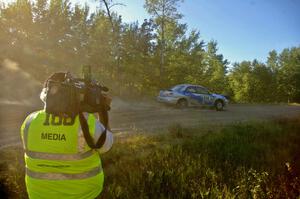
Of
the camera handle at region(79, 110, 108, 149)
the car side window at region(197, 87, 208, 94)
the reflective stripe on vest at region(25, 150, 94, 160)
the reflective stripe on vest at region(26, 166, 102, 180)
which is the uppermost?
the car side window at region(197, 87, 208, 94)

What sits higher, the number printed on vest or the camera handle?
the number printed on vest

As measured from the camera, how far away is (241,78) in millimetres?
62156

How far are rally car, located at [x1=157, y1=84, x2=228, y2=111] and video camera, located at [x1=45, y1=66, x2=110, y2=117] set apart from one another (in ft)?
52.3

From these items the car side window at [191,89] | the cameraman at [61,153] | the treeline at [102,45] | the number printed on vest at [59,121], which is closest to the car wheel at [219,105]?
the car side window at [191,89]

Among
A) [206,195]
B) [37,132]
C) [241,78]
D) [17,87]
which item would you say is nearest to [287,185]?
[206,195]

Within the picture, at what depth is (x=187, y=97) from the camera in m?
18.6

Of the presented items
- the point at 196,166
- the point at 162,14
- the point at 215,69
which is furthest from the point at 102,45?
the point at 215,69

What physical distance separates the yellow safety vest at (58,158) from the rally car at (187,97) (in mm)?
15966

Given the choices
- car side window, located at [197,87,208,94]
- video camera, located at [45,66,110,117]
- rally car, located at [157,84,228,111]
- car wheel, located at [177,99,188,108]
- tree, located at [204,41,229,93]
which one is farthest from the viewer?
tree, located at [204,41,229,93]

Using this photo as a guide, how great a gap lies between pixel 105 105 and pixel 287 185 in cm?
394

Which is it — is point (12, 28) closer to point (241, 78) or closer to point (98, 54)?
point (98, 54)

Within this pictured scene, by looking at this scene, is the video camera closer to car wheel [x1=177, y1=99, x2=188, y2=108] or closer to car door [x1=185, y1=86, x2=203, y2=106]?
car wheel [x1=177, y1=99, x2=188, y2=108]

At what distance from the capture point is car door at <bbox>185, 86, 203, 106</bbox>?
18.7m

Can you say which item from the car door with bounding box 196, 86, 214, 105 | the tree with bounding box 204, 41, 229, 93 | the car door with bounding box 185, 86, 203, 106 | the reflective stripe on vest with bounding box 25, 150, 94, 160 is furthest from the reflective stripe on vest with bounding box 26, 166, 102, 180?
the tree with bounding box 204, 41, 229, 93
